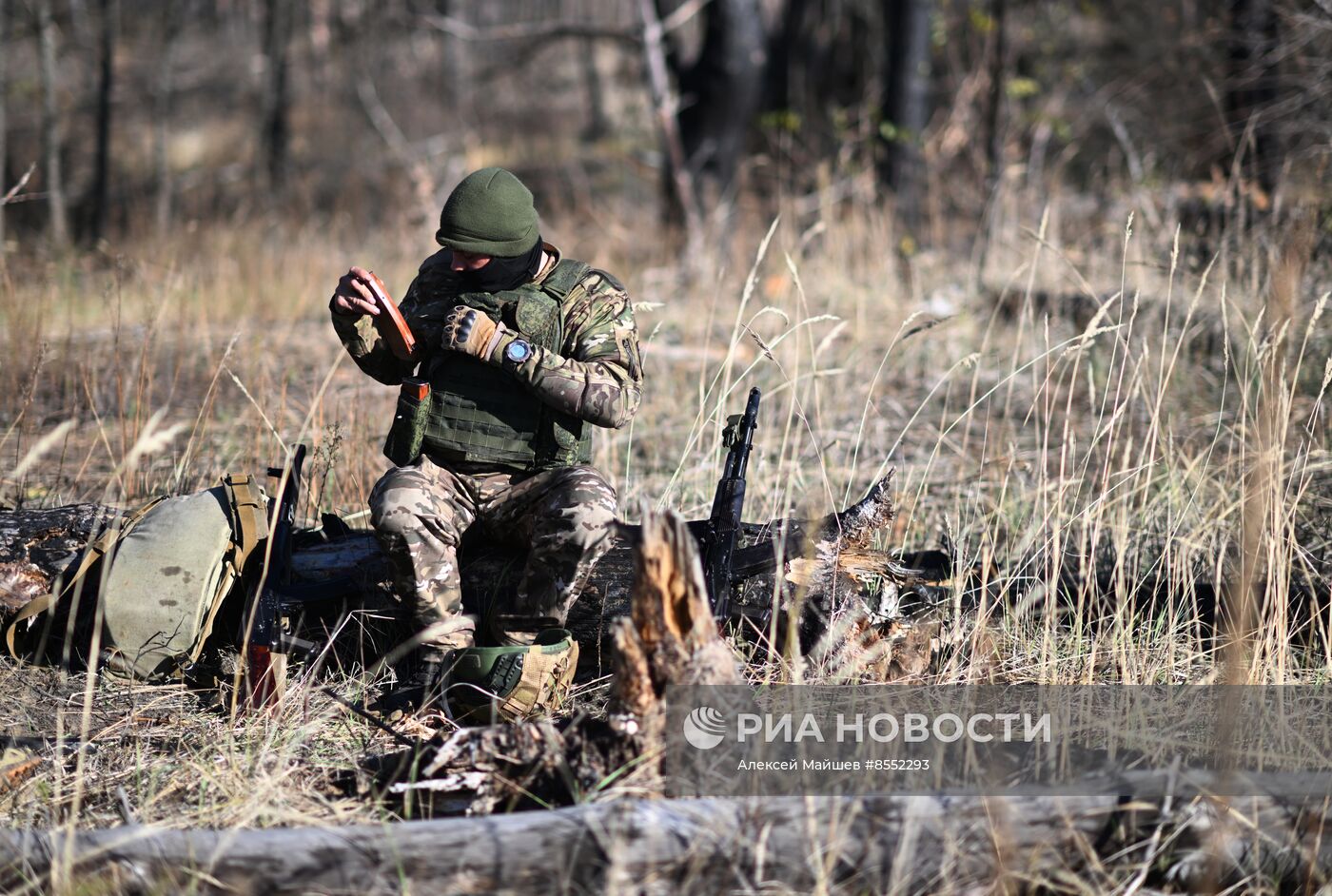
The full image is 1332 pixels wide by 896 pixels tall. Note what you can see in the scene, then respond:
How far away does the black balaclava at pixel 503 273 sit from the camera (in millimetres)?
2943

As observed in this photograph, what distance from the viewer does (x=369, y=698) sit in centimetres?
296

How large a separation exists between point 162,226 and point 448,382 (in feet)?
28.8

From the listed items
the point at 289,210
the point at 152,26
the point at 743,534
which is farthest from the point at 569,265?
the point at 152,26

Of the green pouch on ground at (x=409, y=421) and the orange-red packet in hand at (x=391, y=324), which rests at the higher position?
the orange-red packet in hand at (x=391, y=324)

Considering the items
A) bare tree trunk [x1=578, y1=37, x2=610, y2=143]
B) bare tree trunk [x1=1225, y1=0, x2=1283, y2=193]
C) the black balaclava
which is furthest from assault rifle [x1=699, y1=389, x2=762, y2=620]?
bare tree trunk [x1=578, y1=37, x2=610, y2=143]

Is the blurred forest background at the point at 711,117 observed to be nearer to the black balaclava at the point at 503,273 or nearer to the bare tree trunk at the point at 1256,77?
the bare tree trunk at the point at 1256,77

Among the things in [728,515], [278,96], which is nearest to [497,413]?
[728,515]

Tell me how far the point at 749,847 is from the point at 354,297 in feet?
5.74

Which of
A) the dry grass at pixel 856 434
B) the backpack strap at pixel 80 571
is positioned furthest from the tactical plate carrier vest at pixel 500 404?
the backpack strap at pixel 80 571

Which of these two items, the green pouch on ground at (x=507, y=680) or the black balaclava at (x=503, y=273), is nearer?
the green pouch on ground at (x=507, y=680)

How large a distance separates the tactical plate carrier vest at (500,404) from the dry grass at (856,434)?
1.25 ft

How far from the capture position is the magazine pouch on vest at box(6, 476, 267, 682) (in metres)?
2.92

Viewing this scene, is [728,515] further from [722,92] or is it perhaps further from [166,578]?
[722,92]

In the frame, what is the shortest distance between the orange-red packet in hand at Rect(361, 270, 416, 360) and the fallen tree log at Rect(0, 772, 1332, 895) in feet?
4.53
